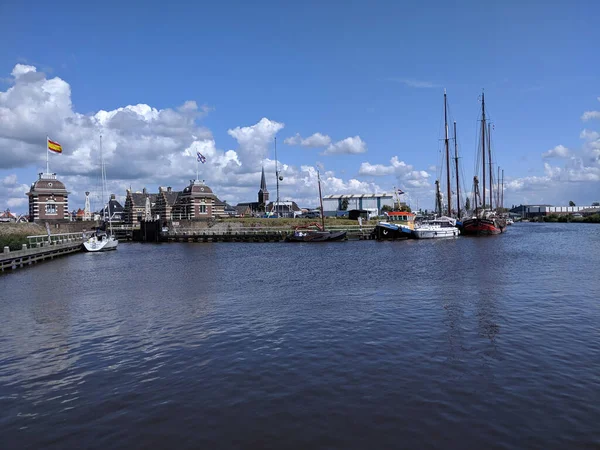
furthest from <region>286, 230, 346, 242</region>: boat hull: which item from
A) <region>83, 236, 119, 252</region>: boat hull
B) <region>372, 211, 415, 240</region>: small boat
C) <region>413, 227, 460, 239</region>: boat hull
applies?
<region>83, 236, 119, 252</region>: boat hull

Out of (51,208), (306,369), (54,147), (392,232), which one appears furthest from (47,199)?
(306,369)

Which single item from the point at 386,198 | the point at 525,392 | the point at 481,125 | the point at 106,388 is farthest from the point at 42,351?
the point at 386,198

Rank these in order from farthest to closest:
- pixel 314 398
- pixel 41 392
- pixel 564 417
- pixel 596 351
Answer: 1. pixel 596 351
2. pixel 41 392
3. pixel 314 398
4. pixel 564 417

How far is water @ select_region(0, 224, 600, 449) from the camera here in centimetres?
984

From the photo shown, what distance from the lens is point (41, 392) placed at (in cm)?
1238

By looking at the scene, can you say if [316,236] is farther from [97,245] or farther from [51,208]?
[51,208]

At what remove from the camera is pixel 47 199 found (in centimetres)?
9481

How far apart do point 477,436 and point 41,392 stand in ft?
37.6

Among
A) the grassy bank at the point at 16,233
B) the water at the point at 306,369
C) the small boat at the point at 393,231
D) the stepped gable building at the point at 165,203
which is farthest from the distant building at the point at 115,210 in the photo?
the water at the point at 306,369

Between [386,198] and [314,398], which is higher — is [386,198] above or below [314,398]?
above

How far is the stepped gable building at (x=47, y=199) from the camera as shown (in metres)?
93.7

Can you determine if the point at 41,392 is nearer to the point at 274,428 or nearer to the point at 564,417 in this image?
the point at 274,428

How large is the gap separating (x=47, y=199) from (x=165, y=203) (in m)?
38.8

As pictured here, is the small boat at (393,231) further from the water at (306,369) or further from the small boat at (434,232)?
the water at (306,369)
